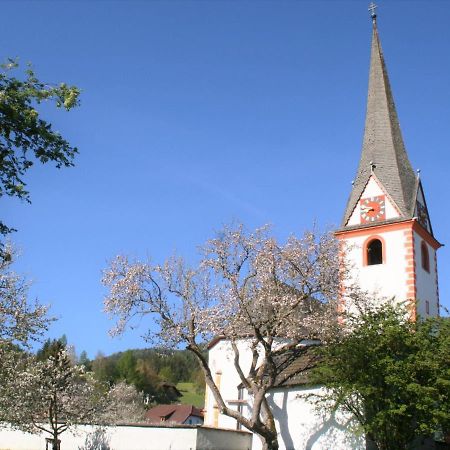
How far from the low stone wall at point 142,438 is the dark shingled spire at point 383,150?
14.2 m

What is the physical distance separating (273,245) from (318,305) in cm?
326

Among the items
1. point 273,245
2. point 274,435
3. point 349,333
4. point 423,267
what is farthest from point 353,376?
point 423,267

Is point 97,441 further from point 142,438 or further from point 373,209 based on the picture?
point 373,209

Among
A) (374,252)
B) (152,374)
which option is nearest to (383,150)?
(374,252)

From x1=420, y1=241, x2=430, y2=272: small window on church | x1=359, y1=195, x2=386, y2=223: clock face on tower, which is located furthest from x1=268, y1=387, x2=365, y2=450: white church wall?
x1=359, y1=195, x2=386, y2=223: clock face on tower

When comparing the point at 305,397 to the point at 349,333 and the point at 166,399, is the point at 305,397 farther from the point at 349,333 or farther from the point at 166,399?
the point at 166,399

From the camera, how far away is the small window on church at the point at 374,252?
3419 cm

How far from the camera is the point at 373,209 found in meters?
35.0

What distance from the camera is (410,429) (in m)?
23.7

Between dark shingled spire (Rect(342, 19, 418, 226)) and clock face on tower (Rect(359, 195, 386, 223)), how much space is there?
1.87 ft

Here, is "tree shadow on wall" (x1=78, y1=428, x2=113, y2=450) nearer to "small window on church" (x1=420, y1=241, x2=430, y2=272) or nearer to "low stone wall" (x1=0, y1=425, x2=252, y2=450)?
"low stone wall" (x1=0, y1=425, x2=252, y2=450)

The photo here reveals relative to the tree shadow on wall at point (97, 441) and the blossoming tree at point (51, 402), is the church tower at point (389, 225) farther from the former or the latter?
the blossoming tree at point (51, 402)

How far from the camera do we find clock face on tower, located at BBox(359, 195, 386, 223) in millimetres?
34625

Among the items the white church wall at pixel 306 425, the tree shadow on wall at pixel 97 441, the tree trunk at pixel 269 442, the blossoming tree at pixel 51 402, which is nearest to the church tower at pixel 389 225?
the white church wall at pixel 306 425
